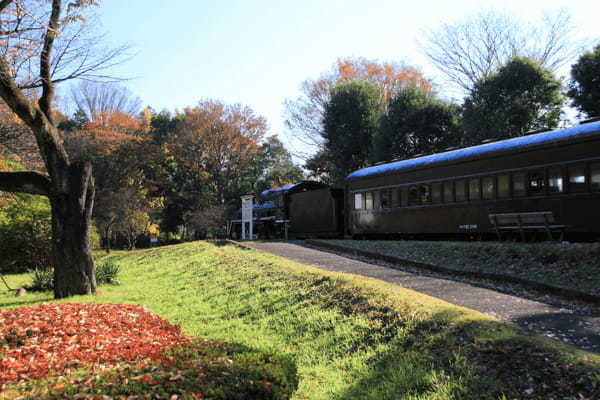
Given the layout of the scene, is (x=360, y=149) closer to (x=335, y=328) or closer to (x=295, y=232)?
(x=295, y=232)

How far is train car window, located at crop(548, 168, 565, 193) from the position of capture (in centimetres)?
1159

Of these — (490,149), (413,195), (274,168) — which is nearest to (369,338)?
(490,149)

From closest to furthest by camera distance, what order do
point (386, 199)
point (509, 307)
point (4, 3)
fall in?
point (509, 307) < point (4, 3) < point (386, 199)

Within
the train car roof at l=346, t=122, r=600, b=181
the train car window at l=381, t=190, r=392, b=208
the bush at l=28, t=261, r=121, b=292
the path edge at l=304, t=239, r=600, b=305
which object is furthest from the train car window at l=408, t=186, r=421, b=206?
the bush at l=28, t=261, r=121, b=292

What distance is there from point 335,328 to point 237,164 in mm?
31967

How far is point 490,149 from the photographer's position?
13.6 meters

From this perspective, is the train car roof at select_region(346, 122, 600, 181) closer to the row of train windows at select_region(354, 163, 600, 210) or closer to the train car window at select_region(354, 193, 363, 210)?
the row of train windows at select_region(354, 163, 600, 210)

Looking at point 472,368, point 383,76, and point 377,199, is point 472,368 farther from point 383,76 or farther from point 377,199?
point 383,76

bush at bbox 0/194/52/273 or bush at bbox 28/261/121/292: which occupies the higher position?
bush at bbox 0/194/52/273

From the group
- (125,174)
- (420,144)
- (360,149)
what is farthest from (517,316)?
(125,174)

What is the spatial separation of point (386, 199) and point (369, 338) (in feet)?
39.7

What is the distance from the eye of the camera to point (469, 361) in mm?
4645

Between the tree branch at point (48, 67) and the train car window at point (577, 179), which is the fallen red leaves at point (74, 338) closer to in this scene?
the tree branch at point (48, 67)

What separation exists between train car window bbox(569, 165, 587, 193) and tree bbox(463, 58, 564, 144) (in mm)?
9517
